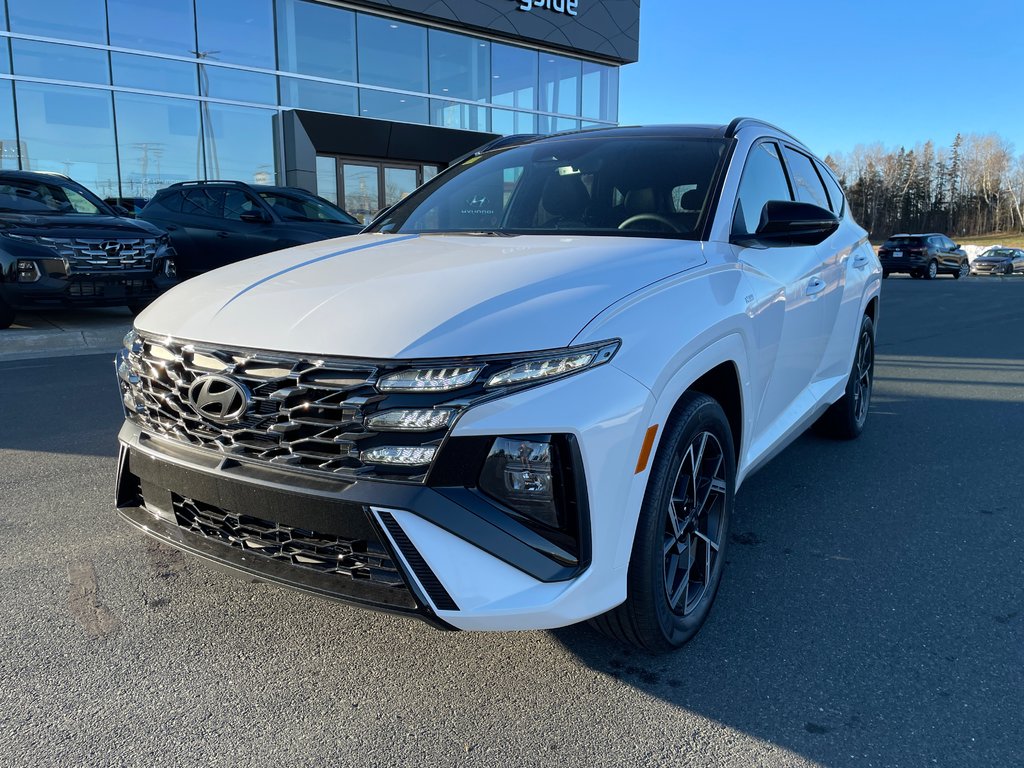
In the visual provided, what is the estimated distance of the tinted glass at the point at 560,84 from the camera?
23.2 m

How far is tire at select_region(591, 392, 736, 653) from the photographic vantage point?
2.21m

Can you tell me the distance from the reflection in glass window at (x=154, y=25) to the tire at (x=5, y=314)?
1055cm

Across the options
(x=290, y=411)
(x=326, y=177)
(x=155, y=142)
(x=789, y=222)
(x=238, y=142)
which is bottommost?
(x=290, y=411)

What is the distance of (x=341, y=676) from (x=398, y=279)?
1226 mm

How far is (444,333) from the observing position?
2.00 m

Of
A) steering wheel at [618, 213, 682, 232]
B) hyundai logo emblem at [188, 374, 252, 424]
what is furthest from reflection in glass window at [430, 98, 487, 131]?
hyundai logo emblem at [188, 374, 252, 424]

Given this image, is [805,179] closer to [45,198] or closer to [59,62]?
[45,198]

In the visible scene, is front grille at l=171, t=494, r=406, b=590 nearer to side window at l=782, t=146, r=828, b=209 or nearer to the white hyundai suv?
the white hyundai suv

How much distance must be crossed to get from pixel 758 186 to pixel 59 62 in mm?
17358

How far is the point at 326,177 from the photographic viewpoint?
776 inches

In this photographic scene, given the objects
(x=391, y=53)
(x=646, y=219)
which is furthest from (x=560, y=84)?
(x=646, y=219)

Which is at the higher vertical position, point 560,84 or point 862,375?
point 560,84

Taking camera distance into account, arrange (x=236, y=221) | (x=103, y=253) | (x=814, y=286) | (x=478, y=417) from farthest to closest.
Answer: (x=236, y=221) → (x=103, y=253) → (x=814, y=286) → (x=478, y=417)

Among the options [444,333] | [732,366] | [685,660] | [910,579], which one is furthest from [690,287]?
[910,579]
